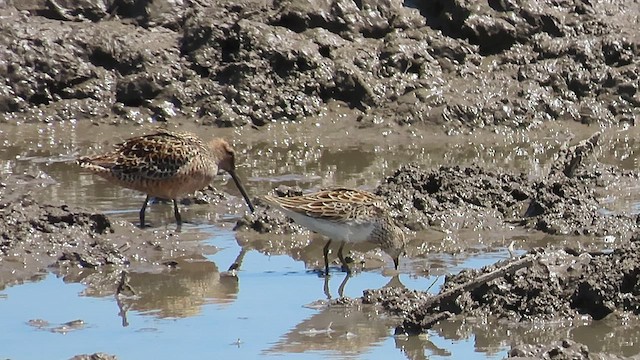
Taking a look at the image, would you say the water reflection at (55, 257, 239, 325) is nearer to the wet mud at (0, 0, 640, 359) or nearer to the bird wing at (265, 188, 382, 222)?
the bird wing at (265, 188, 382, 222)

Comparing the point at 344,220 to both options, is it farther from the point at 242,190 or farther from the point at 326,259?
the point at 242,190

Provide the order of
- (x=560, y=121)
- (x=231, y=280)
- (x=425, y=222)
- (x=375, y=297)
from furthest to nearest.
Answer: (x=560, y=121) < (x=425, y=222) < (x=231, y=280) < (x=375, y=297)

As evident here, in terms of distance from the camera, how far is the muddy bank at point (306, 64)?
15469mm

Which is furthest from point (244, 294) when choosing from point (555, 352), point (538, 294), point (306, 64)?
point (306, 64)

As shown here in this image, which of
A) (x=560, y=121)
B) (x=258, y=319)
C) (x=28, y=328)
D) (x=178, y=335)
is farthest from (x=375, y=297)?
(x=560, y=121)

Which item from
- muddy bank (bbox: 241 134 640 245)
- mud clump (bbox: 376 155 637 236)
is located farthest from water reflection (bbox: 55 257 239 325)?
mud clump (bbox: 376 155 637 236)

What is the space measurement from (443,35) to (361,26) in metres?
1.05

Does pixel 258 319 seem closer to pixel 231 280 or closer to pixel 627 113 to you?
pixel 231 280

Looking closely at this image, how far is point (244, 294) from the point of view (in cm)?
932

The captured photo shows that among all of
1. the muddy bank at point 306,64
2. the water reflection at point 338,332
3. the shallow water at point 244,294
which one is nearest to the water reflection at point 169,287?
the shallow water at point 244,294

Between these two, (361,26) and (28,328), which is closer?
(28,328)

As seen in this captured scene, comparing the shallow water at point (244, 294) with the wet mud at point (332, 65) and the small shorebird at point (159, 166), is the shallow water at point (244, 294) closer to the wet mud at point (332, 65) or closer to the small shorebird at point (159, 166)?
the small shorebird at point (159, 166)

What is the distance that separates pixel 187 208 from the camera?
39.6 feet

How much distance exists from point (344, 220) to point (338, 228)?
0.24 ft
